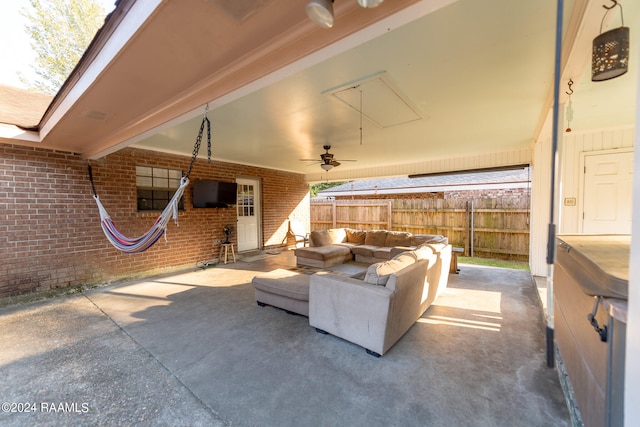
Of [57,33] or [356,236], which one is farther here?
[57,33]

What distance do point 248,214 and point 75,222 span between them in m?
3.53

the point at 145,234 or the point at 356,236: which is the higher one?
the point at 145,234

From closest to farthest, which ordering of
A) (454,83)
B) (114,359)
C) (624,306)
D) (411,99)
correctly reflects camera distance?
(624,306)
(114,359)
(454,83)
(411,99)

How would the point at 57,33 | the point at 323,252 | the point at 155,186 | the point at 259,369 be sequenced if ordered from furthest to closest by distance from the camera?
the point at 57,33
the point at 323,252
the point at 155,186
the point at 259,369

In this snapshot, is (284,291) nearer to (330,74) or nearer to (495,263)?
(330,74)

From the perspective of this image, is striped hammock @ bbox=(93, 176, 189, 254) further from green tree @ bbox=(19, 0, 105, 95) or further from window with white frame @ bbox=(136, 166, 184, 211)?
green tree @ bbox=(19, 0, 105, 95)

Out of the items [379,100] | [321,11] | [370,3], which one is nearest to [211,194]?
[379,100]

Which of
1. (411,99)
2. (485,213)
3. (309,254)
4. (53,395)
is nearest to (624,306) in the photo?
(411,99)

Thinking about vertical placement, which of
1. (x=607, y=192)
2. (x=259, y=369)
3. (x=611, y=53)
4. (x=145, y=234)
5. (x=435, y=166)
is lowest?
(x=259, y=369)

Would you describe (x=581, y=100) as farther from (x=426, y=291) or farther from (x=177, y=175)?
(x=177, y=175)

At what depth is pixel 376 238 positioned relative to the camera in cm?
612

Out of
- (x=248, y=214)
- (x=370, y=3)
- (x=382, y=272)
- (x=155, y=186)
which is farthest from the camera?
(x=248, y=214)

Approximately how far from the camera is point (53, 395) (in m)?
1.79

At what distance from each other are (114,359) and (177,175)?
401 centimetres
